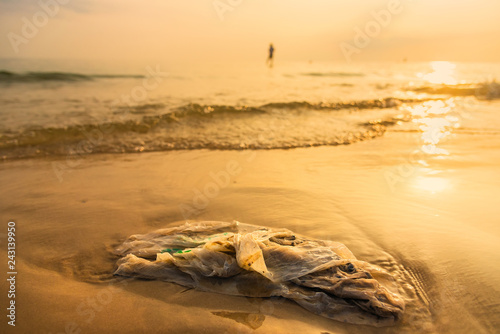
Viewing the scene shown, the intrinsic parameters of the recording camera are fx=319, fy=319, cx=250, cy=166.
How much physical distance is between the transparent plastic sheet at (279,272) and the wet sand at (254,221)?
0.08 meters

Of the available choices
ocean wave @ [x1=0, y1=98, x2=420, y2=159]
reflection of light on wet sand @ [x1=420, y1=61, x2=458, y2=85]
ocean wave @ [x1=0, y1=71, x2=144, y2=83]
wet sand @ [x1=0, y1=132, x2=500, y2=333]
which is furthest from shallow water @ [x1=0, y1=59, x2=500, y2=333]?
reflection of light on wet sand @ [x1=420, y1=61, x2=458, y2=85]

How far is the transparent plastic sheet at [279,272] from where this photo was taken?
210 centimetres

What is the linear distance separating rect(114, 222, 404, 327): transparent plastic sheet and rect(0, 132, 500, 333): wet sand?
80mm

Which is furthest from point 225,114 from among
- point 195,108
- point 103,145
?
point 103,145

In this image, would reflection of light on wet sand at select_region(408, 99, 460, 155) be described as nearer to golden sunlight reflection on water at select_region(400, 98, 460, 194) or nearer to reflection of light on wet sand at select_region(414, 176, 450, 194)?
golden sunlight reflection on water at select_region(400, 98, 460, 194)

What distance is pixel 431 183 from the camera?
411cm

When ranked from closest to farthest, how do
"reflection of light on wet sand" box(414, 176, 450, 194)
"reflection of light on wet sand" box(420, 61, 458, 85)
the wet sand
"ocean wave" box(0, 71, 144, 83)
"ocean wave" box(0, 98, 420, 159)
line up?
the wet sand < "reflection of light on wet sand" box(414, 176, 450, 194) < "ocean wave" box(0, 98, 420, 159) < "ocean wave" box(0, 71, 144, 83) < "reflection of light on wet sand" box(420, 61, 458, 85)

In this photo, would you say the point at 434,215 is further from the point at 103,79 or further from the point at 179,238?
the point at 103,79

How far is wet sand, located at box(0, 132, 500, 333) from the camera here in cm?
203

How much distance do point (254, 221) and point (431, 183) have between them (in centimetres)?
244

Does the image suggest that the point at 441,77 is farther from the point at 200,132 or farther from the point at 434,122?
the point at 200,132

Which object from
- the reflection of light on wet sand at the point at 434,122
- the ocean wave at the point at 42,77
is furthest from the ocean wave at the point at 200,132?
the ocean wave at the point at 42,77

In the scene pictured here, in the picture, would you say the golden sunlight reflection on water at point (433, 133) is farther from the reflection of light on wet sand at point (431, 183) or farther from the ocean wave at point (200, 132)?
the ocean wave at point (200, 132)

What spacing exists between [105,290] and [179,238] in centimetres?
74
